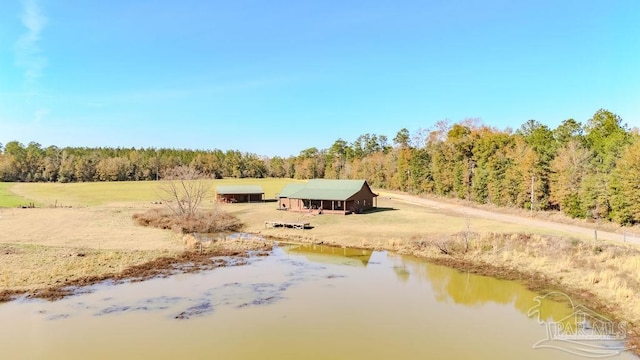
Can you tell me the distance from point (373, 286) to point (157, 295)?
1250cm

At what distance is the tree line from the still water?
2315cm

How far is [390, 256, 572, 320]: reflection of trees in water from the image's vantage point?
21906 mm

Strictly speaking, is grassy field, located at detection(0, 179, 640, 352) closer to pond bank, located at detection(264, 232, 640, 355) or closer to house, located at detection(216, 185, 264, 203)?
pond bank, located at detection(264, 232, 640, 355)

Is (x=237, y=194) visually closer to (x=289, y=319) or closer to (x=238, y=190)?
(x=238, y=190)

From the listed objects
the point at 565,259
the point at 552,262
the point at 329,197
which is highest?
the point at 329,197

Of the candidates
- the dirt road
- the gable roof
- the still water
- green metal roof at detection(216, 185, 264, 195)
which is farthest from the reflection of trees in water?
green metal roof at detection(216, 185, 264, 195)

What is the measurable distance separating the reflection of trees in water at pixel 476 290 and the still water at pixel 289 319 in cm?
6

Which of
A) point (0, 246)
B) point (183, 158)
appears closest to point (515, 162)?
point (0, 246)

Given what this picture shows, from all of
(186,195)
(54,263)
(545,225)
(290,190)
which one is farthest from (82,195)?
(545,225)

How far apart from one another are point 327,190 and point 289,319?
36901mm

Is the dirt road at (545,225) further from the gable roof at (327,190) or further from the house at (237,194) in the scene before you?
the house at (237,194)

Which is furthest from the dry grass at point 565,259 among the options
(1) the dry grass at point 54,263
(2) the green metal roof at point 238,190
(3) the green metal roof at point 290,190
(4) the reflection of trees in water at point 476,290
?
(2) the green metal roof at point 238,190

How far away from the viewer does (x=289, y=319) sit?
19.6 m

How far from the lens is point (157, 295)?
910 inches
